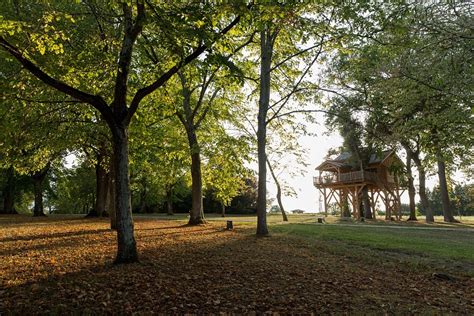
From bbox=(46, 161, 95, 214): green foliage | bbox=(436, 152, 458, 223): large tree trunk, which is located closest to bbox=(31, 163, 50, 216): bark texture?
bbox=(46, 161, 95, 214): green foliage

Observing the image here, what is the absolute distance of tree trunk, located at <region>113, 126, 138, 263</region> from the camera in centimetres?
784

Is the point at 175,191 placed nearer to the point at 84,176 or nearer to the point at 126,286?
the point at 84,176

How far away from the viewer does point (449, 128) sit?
41.2 feet

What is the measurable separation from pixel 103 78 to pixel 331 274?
8.47 metres

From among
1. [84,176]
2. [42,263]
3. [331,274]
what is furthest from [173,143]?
[84,176]

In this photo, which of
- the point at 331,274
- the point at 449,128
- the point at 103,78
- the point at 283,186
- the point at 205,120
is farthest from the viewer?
the point at 283,186

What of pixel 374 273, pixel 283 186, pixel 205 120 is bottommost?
pixel 374 273

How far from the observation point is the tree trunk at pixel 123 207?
25.7ft

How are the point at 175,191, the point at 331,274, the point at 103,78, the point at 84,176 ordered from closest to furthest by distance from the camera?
1. the point at 331,274
2. the point at 103,78
3. the point at 84,176
4. the point at 175,191

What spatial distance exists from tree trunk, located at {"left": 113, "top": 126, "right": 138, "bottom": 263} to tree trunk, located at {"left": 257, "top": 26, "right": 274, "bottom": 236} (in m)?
7.75

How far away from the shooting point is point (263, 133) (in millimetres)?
15211

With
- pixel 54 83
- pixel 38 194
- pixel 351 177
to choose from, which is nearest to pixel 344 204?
pixel 351 177

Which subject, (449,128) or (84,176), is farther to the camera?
(84,176)

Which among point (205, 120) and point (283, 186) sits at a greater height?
point (205, 120)
